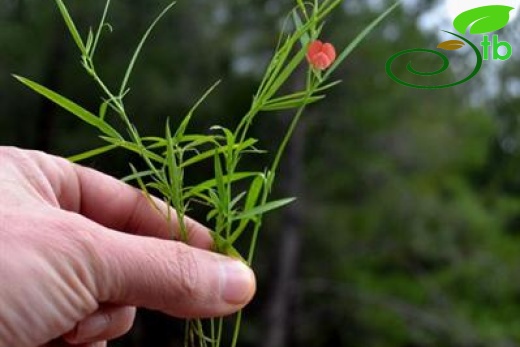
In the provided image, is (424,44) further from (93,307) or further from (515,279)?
(93,307)

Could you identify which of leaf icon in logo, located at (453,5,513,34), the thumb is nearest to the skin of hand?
the thumb

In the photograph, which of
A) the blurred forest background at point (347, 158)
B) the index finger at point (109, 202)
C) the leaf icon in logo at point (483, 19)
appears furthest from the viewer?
the blurred forest background at point (347, 158)

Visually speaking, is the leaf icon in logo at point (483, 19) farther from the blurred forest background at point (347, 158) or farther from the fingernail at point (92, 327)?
the blurred forest background at point (347, 158)

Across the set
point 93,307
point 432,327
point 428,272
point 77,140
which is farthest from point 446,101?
point 93,307

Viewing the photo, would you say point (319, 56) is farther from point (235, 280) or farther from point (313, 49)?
point (235, 280)

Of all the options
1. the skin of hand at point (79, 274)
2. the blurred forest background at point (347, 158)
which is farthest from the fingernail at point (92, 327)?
the blurred forest background at point (347, 158)

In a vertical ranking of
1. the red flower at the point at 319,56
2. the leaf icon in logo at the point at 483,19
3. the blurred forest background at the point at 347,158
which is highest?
the leaf icon in logo at the point at 483,19

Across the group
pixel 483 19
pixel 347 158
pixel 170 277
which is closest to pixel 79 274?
pixel 170 277
